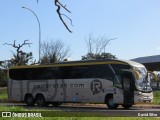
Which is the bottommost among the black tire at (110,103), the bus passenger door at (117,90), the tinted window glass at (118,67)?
the black tire at (110,103)

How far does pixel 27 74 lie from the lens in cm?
3538

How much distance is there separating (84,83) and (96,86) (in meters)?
1.10

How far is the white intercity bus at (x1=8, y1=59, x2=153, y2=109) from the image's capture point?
30016 millimetres

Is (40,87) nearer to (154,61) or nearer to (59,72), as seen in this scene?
(59,72)

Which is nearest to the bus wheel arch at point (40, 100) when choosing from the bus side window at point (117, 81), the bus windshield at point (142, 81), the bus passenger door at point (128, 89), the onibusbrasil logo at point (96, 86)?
the onibusbrasil logo at point (96, 86)

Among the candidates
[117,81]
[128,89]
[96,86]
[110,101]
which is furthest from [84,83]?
[128,89]

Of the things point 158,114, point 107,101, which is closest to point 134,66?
point 107,101

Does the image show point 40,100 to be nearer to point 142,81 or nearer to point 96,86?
point 96,86

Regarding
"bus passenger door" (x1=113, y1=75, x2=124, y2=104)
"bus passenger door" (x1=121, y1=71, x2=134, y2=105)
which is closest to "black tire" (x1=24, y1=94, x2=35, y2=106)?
"bus passenger door" (x1=113, y1=75, x2=124, y2=104)

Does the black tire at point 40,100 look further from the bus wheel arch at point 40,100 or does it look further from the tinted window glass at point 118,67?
the tinted window glass at point 118,67

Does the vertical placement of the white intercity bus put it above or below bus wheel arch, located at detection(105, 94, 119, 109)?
above

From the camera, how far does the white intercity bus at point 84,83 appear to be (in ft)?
98.5

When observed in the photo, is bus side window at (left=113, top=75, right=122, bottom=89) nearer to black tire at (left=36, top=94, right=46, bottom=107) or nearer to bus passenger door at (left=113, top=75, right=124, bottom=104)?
bus passenger door at (left=113, top=75, right=124, bottom=104)

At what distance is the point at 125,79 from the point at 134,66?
1.07 metres
